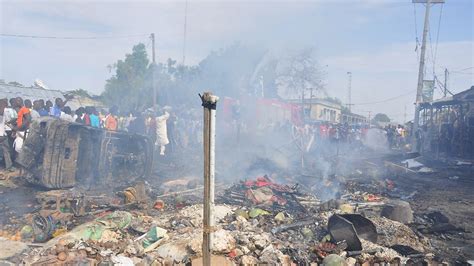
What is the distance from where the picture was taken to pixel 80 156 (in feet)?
28.3

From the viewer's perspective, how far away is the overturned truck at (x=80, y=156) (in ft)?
25.2

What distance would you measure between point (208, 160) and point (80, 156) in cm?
682

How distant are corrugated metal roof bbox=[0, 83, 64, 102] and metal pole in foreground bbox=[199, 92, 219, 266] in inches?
833

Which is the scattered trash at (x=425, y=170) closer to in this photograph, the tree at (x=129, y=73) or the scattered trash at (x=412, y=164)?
the scattered trash at (x=412, y=164)

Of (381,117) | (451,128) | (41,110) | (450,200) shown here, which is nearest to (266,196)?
(450,200)

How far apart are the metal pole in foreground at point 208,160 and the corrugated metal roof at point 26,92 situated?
2116cm

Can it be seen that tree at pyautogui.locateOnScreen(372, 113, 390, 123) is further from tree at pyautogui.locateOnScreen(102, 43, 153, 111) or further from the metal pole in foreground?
the metal pole in foreground

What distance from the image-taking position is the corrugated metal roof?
20578 millimetres

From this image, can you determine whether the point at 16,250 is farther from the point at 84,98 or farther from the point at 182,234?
the point at 84,98

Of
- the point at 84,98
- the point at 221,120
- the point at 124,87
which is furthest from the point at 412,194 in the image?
the point at 124,87

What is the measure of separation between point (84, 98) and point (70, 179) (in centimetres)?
2229

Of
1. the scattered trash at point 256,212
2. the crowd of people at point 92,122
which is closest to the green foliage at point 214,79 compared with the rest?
the crowd of people at point 92,122

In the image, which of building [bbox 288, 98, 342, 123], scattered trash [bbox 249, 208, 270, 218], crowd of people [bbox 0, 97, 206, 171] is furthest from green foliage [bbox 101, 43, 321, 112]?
building [bbox 288, 98, 342, 123]

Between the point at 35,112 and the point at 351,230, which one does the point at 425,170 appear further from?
the point at 35,112
